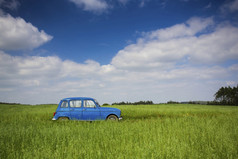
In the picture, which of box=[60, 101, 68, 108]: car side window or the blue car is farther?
box=[60, 101, 68, 108]: car side window

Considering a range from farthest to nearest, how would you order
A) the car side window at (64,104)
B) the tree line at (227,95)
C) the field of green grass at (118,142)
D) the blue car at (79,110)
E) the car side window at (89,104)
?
the tree line at (227,95), the car side window at (89,104), the car side window at (64,104), the blue car at (79,110), the field of green grass at (118,142)

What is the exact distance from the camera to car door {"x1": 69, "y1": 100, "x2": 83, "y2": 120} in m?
9.70

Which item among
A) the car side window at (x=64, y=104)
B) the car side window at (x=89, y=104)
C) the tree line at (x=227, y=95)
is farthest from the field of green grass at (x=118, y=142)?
the tree line at (x=227, y=95)

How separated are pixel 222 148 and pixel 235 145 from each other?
445 mm

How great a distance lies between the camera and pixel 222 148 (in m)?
4.34

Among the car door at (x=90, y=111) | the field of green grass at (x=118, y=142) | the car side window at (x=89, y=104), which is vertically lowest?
the field of green grass at (x=118, y=142)

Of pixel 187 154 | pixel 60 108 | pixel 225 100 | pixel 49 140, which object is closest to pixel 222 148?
pixel 187 154

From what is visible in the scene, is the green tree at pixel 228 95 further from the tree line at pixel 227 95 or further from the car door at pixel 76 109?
the car door at pixel 76 109

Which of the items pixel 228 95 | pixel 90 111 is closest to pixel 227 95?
pixel 228 95

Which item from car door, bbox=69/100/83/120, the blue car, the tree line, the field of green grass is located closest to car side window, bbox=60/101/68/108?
the blue car

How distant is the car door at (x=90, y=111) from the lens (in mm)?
9826

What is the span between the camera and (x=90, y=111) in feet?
32.4

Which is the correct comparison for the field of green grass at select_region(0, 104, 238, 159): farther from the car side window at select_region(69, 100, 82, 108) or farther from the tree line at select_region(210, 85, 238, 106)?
the tree line at select_region(210, 85, 238, 106)

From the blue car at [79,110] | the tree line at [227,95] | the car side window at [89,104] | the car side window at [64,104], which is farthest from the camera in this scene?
the tree line at [227,95]
